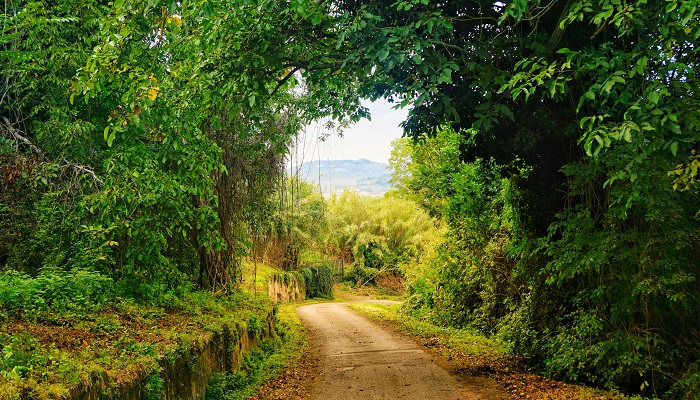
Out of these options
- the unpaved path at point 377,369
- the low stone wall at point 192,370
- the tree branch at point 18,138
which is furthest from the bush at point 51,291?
the unpaved path at point 377,369

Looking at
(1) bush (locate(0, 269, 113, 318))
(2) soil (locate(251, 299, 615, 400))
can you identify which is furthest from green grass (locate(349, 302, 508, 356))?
(1) bush (locate(0, 269, 113, 318))

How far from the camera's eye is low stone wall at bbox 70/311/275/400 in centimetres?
465

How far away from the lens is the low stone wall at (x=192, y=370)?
465cm

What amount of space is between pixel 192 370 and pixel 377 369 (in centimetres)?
409

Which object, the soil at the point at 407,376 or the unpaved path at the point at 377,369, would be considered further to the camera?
the unpaved path at the point at 377,369

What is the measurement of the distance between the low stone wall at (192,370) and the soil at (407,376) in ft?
2.93

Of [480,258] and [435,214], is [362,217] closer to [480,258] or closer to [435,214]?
[435,214]

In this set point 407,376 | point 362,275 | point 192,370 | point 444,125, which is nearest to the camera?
point 192,370

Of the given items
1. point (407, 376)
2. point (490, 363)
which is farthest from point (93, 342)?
point (490, 363)

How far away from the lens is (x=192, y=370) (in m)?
6.93

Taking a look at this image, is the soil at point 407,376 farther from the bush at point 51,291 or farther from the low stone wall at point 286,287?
the low stone wall at point 286,287

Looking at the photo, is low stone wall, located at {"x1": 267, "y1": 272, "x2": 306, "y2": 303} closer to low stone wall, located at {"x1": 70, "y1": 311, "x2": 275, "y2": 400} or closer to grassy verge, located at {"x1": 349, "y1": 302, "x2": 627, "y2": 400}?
grassy verge, located at {"x1": 349, "y1": 302, "x2": 627, "y2": 400}

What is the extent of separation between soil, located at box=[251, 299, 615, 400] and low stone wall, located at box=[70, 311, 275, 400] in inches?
35.2

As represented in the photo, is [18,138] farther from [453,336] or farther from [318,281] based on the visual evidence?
[318,281]
